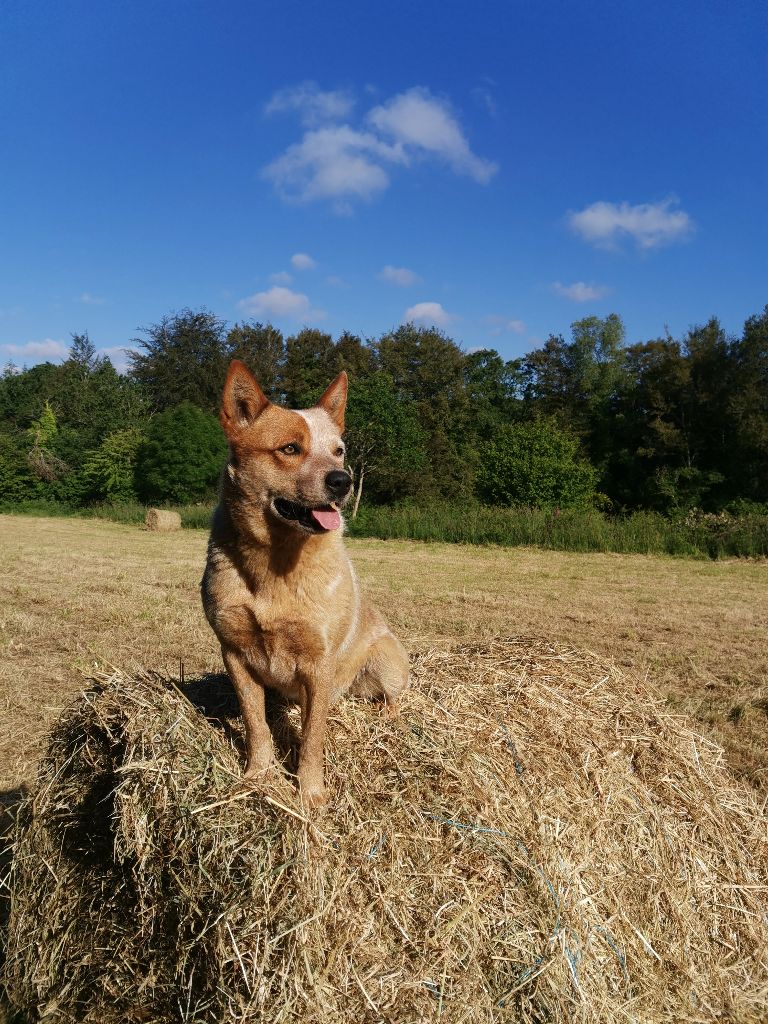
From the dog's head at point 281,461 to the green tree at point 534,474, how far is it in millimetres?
25828

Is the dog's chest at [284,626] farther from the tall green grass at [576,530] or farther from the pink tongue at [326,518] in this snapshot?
the tall green grass at [576,530]

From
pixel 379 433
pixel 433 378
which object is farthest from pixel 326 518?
pixel 433 378

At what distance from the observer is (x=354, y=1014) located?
2.39 metres

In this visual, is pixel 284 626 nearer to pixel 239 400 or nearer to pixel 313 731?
pixel 313 731

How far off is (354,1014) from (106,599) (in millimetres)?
10222

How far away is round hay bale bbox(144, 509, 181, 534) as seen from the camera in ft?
95.4

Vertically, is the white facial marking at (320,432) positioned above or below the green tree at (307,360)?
below

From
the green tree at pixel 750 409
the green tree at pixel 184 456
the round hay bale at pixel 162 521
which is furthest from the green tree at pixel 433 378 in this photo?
the round hay bale at pixel 162 521

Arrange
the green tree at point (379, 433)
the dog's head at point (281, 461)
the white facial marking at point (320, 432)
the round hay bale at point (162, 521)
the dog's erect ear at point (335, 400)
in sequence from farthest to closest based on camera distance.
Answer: the green tree at point (379, 433) < the round hay bale at point (162, 521) < the dog's erect ear at point (335, 400) < the white facial marking at point (320, 432) < the dog's head at point (281, 461)

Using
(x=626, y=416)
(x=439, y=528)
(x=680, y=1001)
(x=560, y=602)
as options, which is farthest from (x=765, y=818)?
(x=626, y=416)

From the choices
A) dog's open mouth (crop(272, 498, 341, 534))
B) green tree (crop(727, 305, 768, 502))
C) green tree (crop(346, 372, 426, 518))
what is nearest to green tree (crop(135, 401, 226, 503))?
green tree (crop(346, 372, 426, 518))

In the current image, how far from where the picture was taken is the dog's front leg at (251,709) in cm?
328

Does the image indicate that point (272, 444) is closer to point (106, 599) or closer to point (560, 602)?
point (106, 599)

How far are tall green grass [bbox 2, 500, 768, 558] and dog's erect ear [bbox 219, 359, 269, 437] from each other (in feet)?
63.4
